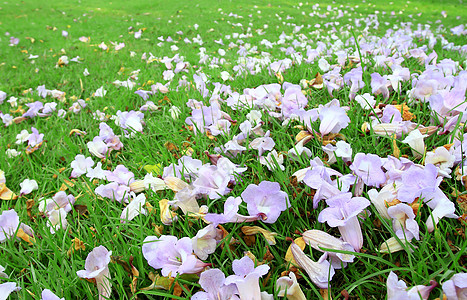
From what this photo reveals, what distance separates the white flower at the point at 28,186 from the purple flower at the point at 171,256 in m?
1.28

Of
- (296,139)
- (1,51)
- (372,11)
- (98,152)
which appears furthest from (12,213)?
(372,11)

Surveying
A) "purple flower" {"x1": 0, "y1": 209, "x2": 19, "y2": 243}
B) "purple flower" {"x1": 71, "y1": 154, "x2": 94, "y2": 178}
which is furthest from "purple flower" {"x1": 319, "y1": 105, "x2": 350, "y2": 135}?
"purple flower" {"x1": 0, "y1": 209, "x2": 19, "y2": 243}

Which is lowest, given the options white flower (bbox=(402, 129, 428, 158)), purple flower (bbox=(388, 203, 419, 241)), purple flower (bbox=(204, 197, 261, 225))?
purple flower (bbox=(204, 197, 261, 225))

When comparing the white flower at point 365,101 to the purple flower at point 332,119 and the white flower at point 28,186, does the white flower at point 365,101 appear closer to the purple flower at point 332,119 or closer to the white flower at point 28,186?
the purple flower at point 332,119

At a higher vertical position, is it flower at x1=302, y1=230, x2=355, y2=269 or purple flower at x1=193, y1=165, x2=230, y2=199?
purple flower at x1=193, y1=165, x2=230, y2=199

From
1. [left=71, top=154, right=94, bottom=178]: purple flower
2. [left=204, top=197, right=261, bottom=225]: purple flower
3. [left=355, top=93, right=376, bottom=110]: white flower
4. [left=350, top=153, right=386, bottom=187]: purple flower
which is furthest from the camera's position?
A: [left=71, top=154, right=94, bottom=178]: purple flower

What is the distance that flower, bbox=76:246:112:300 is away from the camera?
3.54 feet

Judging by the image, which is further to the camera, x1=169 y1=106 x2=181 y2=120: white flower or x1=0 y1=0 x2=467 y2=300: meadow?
x1=169 y1=106 x2=181 y2=120: white flower

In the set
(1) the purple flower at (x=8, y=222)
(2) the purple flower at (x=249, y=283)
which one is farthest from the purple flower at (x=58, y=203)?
(2) the purple flower at (x=249, y=283)

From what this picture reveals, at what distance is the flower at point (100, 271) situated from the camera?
3.54ft

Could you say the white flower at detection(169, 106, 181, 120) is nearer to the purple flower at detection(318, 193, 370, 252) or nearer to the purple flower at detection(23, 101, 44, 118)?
the purple flower at detection(318, 193, 370, 252)

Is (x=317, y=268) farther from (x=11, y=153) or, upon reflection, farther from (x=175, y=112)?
(x=11, y=153)

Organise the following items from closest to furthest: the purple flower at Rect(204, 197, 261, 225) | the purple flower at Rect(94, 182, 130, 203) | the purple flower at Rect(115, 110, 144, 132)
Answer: the purple flower at Rect(204, 197, 261, 225), the purple flower at Rect(94, 182, 130, 203), the purple flower at Rect(115, 110, 144, 132)

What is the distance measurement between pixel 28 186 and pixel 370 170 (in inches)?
81.2
